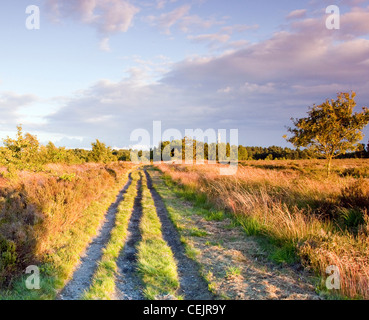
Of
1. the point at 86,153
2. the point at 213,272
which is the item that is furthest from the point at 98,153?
the point at 213,272

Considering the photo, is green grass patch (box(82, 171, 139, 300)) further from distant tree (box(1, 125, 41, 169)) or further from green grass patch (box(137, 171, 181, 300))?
distant tree (box(1, 125, 41, 169))

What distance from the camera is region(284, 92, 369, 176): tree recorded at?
16141 mm

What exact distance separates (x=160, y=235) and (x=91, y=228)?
2443mm

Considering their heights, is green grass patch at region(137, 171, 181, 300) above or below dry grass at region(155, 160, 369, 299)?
below

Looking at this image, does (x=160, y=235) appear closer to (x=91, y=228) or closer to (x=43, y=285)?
(x=91, y=228)

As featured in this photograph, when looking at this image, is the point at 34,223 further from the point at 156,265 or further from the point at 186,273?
the point at 186,273

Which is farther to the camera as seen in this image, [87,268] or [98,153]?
[98,153]

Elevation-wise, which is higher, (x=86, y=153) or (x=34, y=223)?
(x=86, y=153)

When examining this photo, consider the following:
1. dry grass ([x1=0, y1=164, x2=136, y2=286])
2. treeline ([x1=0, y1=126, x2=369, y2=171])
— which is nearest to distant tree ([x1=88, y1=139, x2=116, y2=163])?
treeline ([x1=0, y1=126, x2=369, y2=171])

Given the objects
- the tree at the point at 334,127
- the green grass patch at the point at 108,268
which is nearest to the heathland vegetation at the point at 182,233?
the green grass patch at the point at 108,268

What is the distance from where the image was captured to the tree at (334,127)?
1614 cm

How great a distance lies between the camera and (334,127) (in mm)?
16359

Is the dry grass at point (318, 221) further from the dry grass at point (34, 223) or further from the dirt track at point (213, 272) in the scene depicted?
the dry grass at point (34, 223)

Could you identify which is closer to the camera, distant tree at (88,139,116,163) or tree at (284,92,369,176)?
tree at (284,92,369,176)
